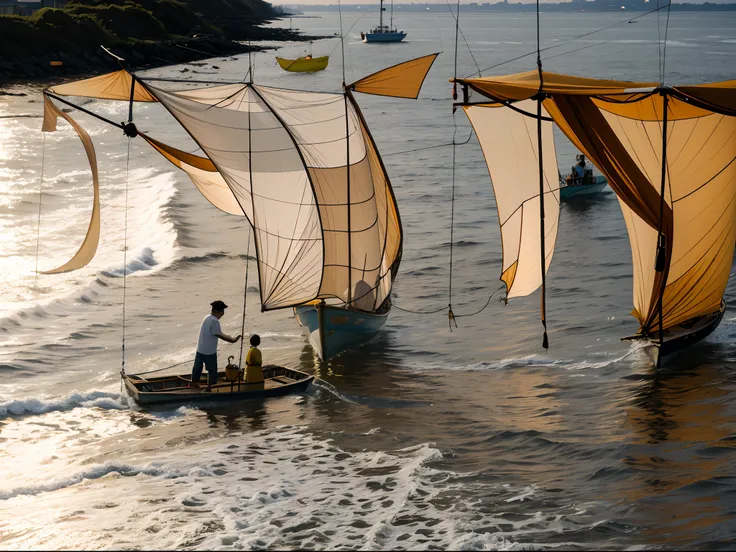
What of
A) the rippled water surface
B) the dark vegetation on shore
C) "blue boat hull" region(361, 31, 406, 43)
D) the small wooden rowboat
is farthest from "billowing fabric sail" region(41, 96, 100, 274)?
"blue boat hull" region(361, 31, 406, 43)

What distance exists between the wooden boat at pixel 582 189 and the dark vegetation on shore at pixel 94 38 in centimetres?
3230

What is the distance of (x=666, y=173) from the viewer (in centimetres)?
1955

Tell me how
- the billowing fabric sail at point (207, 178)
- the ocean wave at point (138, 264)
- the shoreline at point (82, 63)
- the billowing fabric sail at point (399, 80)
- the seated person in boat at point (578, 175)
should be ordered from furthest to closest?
the shoreline at point (82, 63) → the seated person in boat at point (578, 175) → the ocean wave at point (138, 264) → the billowing fabric sail at point (207, 178) → the billowing fabric sail at point (399, 80)

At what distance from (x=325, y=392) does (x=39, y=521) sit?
712 centimetres

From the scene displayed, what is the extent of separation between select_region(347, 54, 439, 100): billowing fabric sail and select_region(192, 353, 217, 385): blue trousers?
7.01m

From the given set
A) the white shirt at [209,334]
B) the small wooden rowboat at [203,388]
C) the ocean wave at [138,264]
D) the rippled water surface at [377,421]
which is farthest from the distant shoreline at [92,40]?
the white shirt at [209,334]

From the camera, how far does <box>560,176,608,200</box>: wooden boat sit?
41406 mm

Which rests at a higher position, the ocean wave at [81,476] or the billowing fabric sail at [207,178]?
the billowing fabric sail at [207,178]

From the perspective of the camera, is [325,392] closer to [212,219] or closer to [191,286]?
[191,286]

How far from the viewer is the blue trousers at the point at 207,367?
1814 centimetres

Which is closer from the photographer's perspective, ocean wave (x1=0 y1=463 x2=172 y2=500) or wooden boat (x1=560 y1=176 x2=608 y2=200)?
ocean wave (x1=0 y1=463 x2=172 y2=500)

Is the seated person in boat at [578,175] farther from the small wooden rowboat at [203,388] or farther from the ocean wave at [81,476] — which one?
the ocean wave at [81,476]

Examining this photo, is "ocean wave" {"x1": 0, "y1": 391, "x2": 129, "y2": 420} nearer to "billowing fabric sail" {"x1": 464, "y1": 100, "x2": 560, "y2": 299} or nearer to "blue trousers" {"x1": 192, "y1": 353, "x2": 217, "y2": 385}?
"blue trousers" {"x1": 192, "y1": 353, "x2": 217, "y2": 385}

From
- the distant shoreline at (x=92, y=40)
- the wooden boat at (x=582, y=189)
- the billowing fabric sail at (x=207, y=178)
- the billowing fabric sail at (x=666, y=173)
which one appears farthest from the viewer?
the distant shoreline at (x=92, y=40)
